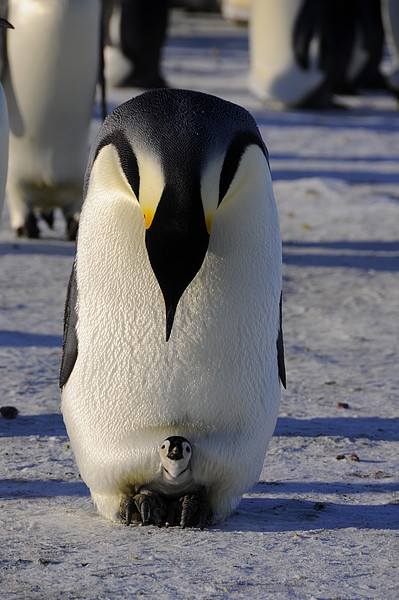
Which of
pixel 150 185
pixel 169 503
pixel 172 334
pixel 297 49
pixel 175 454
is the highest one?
pixel 150 185

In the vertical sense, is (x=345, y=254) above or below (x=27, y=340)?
below

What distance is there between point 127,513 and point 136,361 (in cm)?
36

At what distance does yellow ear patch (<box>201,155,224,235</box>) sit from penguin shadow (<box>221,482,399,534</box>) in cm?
75

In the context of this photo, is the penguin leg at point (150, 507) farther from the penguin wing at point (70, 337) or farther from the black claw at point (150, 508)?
the penguin wing at point (70, 337)

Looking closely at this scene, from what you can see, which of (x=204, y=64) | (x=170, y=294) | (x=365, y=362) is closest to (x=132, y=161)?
(x=170, y=294)

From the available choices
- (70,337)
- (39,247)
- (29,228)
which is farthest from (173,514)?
(29,228)

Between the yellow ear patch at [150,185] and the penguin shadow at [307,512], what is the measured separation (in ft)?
2.62

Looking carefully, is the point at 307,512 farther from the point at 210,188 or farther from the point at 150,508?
the point at 210,188

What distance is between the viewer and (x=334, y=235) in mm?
6418

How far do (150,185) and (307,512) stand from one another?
94 cm

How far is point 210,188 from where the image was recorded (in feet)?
7.90

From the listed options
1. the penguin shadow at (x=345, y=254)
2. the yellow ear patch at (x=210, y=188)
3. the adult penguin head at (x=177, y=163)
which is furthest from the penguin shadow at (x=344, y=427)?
the penguin shadow at (x=345, y=254)

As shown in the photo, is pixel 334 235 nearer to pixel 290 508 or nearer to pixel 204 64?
pixel 290 508

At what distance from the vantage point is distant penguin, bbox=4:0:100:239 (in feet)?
18.5
